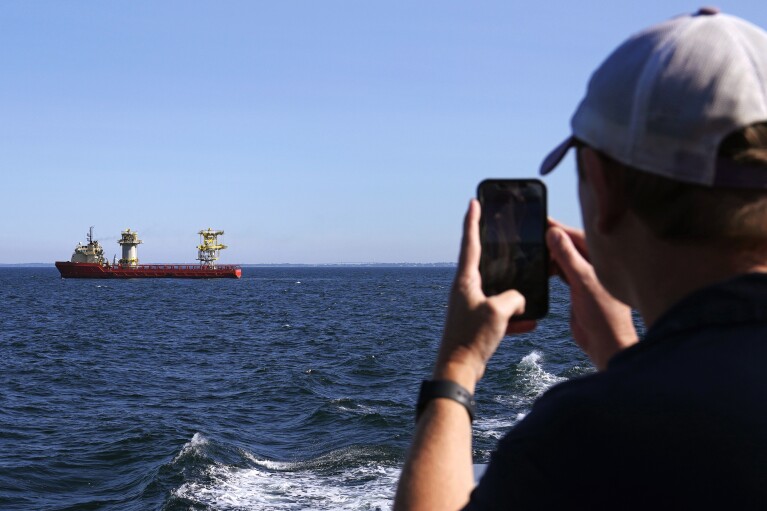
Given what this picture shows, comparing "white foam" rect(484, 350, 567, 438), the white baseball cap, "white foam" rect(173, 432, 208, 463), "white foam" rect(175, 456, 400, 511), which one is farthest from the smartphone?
"white foam" rect(173, 432, 208, 463)

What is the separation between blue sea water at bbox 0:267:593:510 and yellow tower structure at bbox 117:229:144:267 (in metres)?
62.8

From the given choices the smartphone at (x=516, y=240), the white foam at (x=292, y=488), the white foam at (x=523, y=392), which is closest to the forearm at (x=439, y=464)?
the smartphone at (x=516, y=240)

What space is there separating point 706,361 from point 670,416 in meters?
0.08

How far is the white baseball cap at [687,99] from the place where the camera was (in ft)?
3.46

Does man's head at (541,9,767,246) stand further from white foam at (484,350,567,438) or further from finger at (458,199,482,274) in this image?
white foam at (484,350,567,438)

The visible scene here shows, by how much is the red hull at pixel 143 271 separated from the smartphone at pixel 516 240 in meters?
108

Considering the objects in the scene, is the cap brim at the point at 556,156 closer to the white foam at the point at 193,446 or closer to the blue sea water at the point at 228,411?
the blue sea water at the point at 228,411

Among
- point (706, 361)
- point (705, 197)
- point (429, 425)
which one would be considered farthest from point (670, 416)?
point (429, 425)

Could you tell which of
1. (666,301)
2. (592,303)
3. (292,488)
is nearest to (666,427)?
(666,301)

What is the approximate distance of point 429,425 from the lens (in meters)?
1.28

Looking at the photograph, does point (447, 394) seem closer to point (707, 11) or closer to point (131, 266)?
point (707, 11)

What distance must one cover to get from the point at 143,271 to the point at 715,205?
111m

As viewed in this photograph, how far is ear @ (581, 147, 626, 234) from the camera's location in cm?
115

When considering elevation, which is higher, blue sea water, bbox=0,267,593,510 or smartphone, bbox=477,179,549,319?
smartphone, bbox=477,179,549,319
